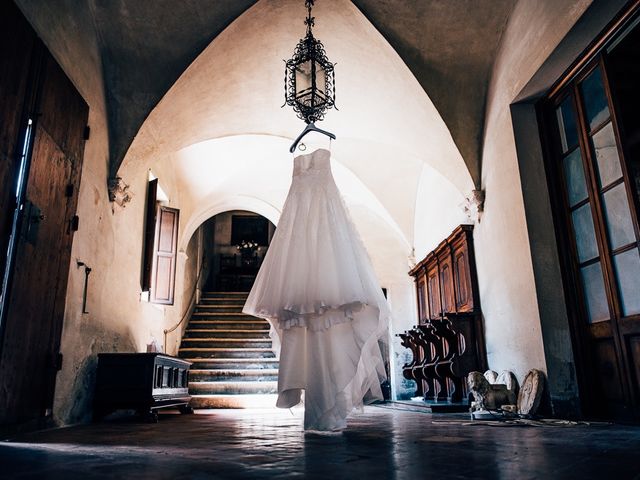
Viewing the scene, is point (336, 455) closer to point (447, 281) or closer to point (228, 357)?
point (447, 281)

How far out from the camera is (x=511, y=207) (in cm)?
512

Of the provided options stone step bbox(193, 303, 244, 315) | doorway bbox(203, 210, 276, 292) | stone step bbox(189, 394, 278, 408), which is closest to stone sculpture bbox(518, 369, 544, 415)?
stone step bbox(189, 394, 278, 408)

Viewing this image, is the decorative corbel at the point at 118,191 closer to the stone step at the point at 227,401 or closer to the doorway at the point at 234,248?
the stone step at the point at 227,401

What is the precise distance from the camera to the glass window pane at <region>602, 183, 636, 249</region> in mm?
3711

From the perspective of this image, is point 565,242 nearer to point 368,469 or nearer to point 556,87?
point 556,87

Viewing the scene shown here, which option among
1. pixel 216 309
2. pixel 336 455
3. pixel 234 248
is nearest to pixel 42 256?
pixel 336 455

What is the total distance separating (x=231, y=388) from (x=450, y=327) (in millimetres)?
3936

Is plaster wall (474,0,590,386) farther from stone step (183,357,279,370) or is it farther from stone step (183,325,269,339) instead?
stone step (183,325,269,339)

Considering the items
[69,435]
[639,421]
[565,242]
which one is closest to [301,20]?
[565,242]

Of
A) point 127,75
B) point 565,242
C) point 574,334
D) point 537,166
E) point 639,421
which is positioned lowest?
point 639,421

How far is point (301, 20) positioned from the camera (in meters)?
5.59

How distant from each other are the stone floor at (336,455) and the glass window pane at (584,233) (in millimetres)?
1658

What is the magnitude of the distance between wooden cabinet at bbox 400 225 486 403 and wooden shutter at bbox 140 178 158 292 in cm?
405

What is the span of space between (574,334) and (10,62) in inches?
198
